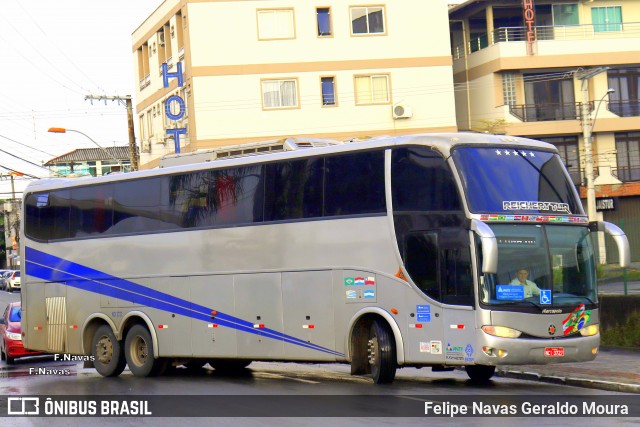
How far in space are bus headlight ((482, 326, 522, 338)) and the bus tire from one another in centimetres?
806

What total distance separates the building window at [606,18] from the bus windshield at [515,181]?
4228cm

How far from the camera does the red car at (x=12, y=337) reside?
2828 cm

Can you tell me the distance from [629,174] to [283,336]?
42308 mm

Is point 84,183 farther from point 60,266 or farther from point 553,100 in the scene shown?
point 553,100

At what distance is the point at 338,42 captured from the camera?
52.7 meters

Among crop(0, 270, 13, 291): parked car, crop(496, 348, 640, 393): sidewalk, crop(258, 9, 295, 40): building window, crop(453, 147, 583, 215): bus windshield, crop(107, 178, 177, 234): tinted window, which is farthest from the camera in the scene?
crop(0, 270, 13, 291): parked car

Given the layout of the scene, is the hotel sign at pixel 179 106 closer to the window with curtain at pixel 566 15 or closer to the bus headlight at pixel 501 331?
the window with curtain at pixel 566 15

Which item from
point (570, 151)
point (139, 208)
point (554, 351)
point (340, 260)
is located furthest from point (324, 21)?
point (554, 351)

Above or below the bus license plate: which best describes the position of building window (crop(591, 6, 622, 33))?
above

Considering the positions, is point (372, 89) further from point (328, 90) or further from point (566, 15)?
point (566, 15)

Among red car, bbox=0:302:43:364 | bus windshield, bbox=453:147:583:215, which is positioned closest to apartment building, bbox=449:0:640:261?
red car, bbox=0:302:43:364

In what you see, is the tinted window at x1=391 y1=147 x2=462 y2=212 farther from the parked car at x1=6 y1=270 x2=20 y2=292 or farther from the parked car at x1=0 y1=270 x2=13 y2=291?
the parked car at x1=0 y1=270 x2=13 y2=291

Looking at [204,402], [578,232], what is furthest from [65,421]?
[578,232]

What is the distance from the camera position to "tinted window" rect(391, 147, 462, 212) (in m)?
16.3
